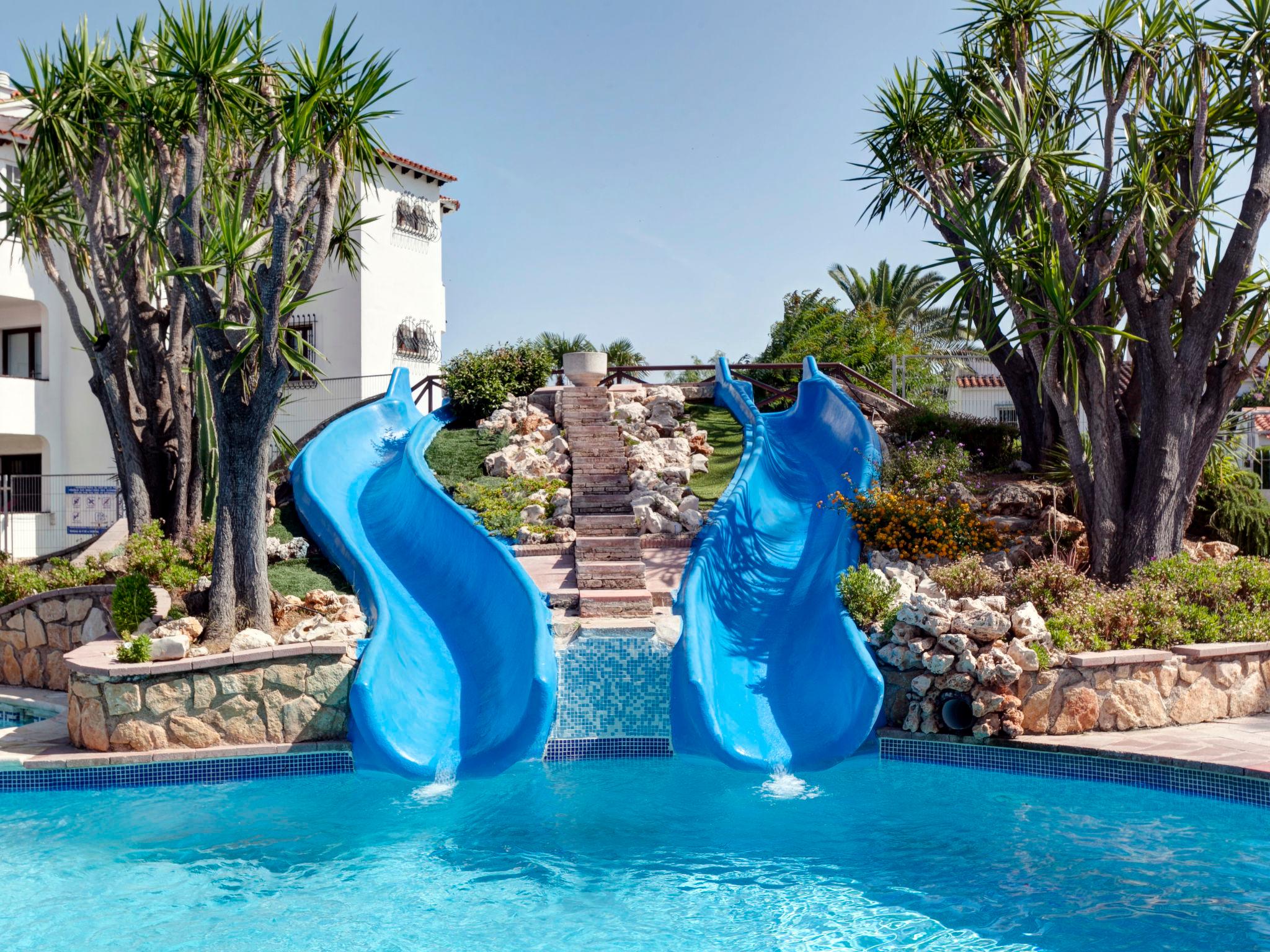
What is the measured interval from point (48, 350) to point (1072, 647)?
2190 cm

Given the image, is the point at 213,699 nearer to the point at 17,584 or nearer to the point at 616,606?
the point at 616,606

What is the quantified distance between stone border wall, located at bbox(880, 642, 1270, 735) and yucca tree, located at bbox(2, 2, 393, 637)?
6493 mm

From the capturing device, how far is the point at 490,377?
1969cm

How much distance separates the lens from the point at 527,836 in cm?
725

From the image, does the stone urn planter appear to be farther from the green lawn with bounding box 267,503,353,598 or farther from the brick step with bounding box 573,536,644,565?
the brick step with bounding box 573,536,644,565

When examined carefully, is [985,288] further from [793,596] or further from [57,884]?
[57,884]

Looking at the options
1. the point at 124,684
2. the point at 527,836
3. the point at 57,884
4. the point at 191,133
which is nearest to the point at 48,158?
the point at 191,133

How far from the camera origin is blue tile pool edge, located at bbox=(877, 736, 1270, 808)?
24.2ft

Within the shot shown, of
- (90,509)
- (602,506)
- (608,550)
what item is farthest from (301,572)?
(90,509)

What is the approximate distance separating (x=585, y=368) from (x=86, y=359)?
11994 millimetres

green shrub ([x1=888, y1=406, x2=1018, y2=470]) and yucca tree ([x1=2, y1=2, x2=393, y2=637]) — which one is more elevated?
yucca tree ([x1=2, y1=2, x2=393, y2=637])

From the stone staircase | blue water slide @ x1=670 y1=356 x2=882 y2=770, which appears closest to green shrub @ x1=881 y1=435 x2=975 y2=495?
blue water slide @ x1=670 y1=356 x2=882 y2=770

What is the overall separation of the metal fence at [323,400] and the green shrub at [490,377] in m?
4.10

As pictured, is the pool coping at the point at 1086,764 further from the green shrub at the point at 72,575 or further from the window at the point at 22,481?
the window at the point at 22,481
